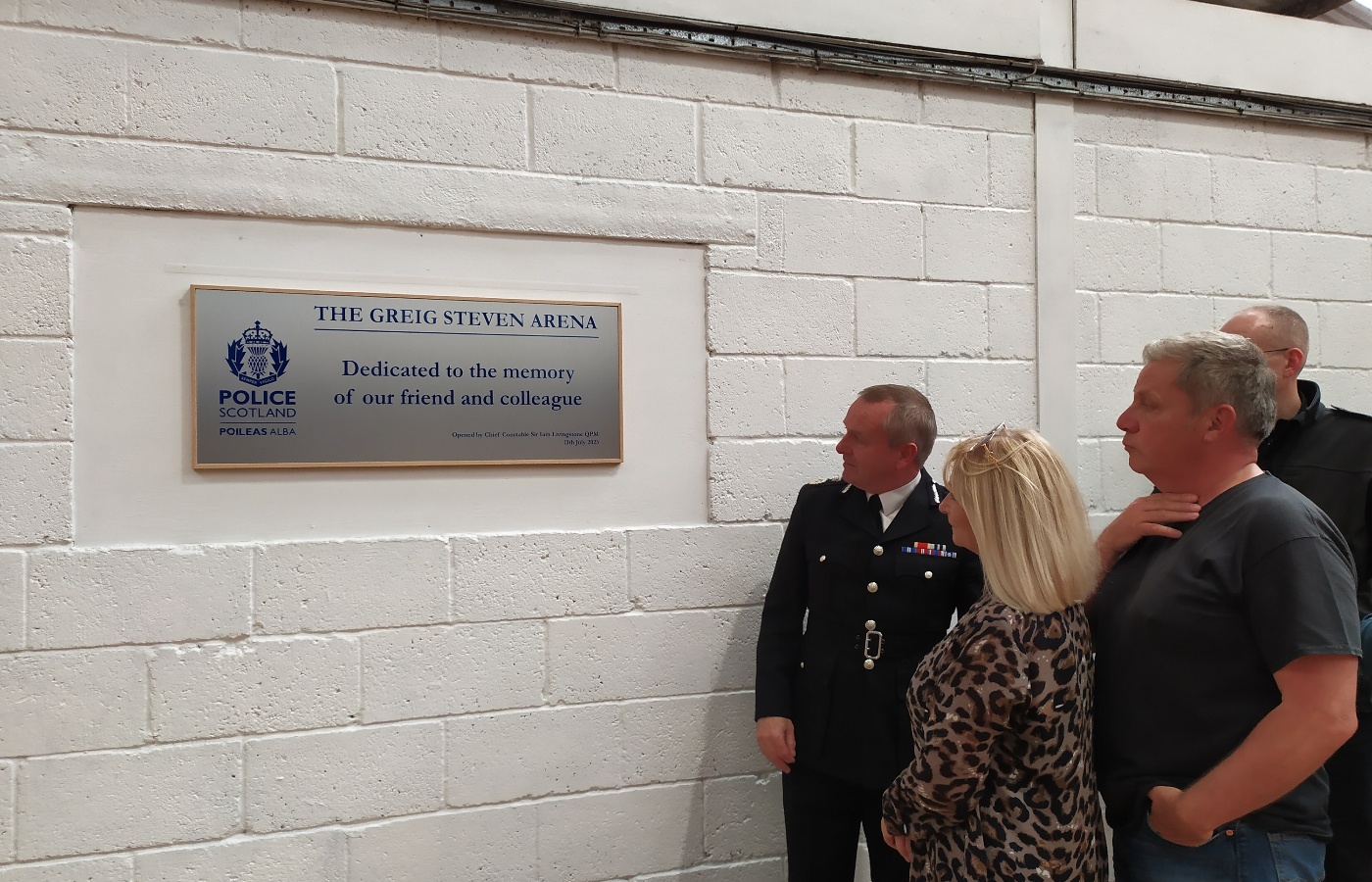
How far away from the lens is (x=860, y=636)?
2.14 m

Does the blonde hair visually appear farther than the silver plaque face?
No

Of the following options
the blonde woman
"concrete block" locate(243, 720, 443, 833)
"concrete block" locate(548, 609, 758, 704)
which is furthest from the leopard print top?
"concrete block" locate(243, 720, 443, 833)

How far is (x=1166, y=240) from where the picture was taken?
290 centimetres

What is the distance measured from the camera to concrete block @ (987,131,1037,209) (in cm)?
273

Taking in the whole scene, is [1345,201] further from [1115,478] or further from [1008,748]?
[1008,748]

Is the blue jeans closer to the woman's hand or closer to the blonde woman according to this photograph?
the blonde woman

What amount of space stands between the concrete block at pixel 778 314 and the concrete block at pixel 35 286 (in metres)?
1.41

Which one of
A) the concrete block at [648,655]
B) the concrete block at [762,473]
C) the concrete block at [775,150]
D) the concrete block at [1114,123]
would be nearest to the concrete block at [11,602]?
the concrete block at [648,655]

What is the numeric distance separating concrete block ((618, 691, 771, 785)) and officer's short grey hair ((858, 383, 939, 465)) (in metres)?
0.77

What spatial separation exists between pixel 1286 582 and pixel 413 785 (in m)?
1.77

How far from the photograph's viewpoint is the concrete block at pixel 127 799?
6.45ft

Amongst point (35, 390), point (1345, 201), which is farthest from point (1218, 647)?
point (1345, 201)

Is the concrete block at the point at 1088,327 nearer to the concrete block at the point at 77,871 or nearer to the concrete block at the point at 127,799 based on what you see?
the concrete block at the point at 127,799

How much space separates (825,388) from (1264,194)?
1.61m
